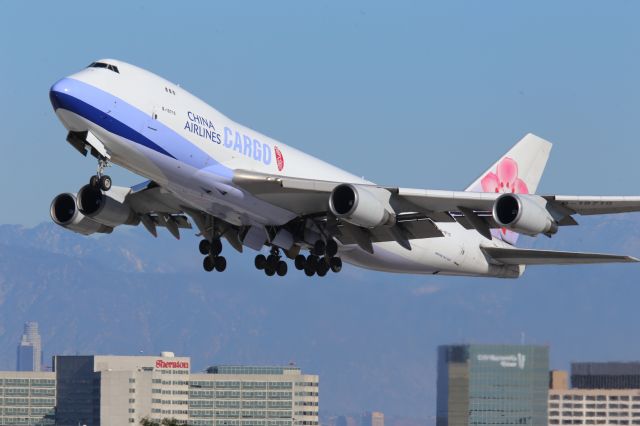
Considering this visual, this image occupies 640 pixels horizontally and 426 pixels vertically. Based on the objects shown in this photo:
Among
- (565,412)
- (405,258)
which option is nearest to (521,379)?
(565,412)

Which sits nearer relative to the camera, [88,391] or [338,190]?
[338,190]

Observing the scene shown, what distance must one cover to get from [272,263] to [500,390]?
335ft

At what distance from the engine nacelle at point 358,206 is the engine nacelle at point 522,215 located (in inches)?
154

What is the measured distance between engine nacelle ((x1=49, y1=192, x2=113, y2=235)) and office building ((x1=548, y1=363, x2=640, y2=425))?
116 metres

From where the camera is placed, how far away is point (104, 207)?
54.2 metres

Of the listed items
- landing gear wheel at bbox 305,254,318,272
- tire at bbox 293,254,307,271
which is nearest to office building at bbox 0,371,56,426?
tire at bbox 293,254,307,271

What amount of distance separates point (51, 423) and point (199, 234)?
148 meters

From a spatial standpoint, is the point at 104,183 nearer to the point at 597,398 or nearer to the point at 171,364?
the point at 597,398

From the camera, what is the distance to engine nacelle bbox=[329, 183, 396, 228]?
50.3 m

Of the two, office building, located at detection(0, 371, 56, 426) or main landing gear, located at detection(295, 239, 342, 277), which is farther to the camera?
office building, located at detection(0, 371, 56, 426)

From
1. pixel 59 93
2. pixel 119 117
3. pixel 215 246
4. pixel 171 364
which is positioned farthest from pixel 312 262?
pixel 171 364

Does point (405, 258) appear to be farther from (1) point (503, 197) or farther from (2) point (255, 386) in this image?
(2) point (255, 386)

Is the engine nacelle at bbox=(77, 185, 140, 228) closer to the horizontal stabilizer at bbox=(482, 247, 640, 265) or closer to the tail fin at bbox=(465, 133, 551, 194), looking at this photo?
the horizontal stabilizer at bbox=(482, 247, 640, 265)

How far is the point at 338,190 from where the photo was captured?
50969 millimetres
